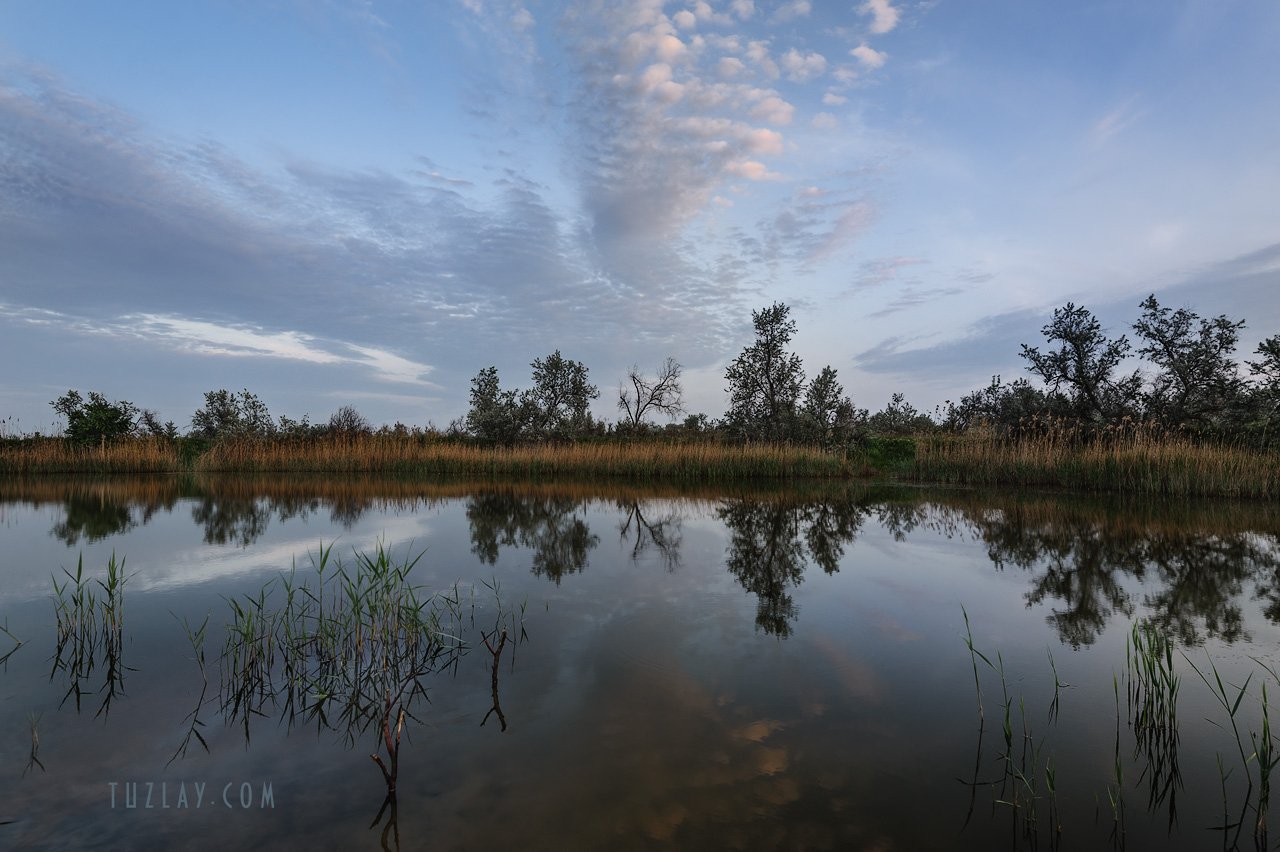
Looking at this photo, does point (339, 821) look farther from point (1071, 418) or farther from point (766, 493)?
point (1071, 418)

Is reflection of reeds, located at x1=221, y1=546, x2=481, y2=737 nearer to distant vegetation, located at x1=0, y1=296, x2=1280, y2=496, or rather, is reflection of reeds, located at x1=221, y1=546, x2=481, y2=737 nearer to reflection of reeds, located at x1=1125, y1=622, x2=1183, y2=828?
reflection of reeds, located at x1=1125, y1=622, x2=1183, y2=828

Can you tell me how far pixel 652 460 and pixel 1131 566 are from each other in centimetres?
1613

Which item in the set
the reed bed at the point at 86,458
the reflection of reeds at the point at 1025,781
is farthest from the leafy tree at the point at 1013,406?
the reed bed at the point at 86,458

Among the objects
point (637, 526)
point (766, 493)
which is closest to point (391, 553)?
point (637, 526)

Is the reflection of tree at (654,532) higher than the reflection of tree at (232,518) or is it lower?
lower

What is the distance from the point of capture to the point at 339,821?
2.37 m

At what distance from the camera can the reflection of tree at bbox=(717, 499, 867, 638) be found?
565 centimetres

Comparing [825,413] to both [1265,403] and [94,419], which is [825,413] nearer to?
[1265,403]

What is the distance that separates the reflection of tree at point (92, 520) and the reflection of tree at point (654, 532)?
7611 millimetres

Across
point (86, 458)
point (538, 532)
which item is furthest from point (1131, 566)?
point (86, 458)

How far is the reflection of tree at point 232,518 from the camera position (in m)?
8.84

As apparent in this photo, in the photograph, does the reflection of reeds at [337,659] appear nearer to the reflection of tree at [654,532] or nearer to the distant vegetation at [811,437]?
the reflection of tree at [654,532]

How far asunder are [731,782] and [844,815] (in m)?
0.47

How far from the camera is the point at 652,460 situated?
22.4 m
